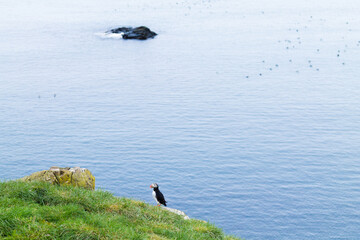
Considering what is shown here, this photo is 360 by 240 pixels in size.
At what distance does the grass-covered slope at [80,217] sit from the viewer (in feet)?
57.3

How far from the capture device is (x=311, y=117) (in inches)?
3674

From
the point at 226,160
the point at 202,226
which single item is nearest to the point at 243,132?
the point at 226,160

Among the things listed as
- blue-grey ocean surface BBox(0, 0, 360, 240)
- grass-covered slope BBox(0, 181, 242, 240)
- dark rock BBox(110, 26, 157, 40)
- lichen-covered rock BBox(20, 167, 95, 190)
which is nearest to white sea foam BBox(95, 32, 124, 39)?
dark rock BBox(110, 26, 157, 40)

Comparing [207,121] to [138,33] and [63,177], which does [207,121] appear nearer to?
[63,177]

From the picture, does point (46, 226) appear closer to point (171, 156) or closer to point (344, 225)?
point (344, 225)

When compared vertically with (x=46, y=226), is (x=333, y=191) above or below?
below

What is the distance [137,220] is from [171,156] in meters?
55.8

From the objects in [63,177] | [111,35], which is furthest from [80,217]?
[111,35]

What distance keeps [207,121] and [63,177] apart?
66667 millimetres

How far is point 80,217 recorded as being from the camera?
65.0ft

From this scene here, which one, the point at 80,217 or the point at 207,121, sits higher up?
the point at 80,217

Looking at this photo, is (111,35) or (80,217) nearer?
(80,217)

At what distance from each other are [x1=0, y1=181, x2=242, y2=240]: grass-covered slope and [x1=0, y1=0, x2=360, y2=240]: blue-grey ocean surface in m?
34.9

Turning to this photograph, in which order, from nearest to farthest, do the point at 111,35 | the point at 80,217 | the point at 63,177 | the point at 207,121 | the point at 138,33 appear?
the point at 80,217, the point at 63,177, the point at 207,121, the point at 138,33, the point at 111,35
